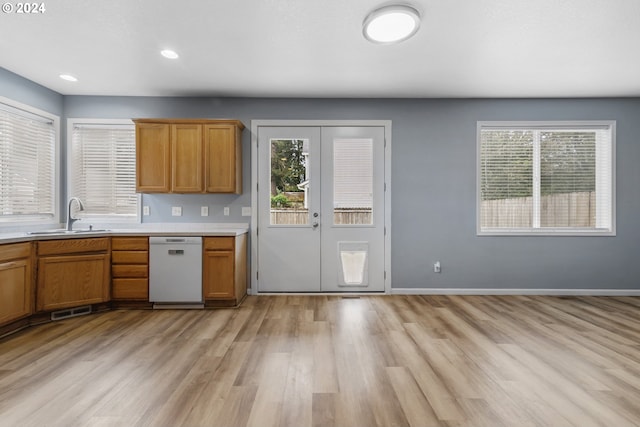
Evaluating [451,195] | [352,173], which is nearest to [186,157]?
[352,173]

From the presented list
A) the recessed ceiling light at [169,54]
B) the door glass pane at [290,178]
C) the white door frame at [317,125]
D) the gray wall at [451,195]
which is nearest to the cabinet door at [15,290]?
the gray wall at [451,195]

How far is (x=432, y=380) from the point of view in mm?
2059

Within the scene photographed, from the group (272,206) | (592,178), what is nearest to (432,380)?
(272,206)

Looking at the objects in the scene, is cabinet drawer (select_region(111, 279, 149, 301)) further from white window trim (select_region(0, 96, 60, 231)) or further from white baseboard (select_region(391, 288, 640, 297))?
white baseboard (select_region(391, 288, 640, 297))

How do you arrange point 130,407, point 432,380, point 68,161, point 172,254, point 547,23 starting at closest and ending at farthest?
point 130,407 → point 432,380 → point 547,23 → point 172,254 → point 68,161

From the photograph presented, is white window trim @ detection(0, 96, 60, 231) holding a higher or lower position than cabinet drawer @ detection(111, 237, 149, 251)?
higher

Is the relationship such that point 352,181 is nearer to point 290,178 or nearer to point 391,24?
point 290,178

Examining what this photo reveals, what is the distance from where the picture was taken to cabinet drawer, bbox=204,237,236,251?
360cm

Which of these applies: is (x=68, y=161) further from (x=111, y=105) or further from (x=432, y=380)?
(x=432, y=380)

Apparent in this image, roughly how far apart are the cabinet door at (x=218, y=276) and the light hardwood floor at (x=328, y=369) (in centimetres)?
22

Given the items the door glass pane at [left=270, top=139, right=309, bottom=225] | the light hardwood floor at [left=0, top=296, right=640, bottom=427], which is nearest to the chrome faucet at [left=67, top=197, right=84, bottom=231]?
the light hardwood floor at [left=0, top=296, right=640, bottom=427]

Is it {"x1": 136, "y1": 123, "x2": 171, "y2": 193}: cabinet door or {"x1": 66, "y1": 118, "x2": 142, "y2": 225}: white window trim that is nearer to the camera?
{"x1": 136, "y1": 123, "x2": 171, "y2": 193}: cabinet door

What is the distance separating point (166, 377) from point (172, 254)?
1.74m

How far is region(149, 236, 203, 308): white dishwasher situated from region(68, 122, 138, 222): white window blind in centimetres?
98
